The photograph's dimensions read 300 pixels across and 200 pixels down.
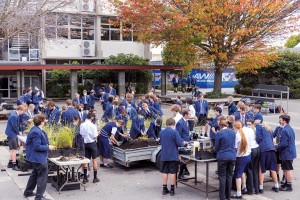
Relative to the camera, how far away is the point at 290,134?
9617 mm

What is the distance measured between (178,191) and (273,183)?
2.46 metres

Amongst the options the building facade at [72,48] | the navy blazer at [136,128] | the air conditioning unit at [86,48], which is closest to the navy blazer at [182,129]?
the navy blazer at [136,128]

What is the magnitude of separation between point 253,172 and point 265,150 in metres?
0.57

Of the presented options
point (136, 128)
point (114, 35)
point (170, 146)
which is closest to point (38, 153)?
point (170, 146)

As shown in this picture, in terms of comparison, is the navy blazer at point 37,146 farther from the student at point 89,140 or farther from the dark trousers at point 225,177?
the dark trousers at point 225,177

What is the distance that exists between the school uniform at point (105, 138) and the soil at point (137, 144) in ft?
1.35

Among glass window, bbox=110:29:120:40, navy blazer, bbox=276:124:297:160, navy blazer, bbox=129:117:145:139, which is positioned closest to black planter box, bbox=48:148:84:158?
navy blazer, bbox=129:117:145:139

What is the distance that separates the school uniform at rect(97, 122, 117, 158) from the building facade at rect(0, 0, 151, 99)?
2241cm

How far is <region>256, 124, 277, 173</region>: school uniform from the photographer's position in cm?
962

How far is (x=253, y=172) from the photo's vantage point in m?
9.65

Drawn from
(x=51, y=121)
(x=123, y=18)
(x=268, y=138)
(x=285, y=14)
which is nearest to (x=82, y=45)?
(x=123, y=18)

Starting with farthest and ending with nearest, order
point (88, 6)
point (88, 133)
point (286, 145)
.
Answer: point (88, 6), point (88, 133), point (286, 145)

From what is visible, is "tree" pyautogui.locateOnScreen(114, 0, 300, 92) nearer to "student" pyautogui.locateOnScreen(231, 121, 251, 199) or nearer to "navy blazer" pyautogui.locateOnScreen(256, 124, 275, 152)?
"navy blazer" pyautogui.locateOnScreen(256, 124, 275, 152)

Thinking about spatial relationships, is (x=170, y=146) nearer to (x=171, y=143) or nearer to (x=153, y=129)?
(x=171, y=143)
